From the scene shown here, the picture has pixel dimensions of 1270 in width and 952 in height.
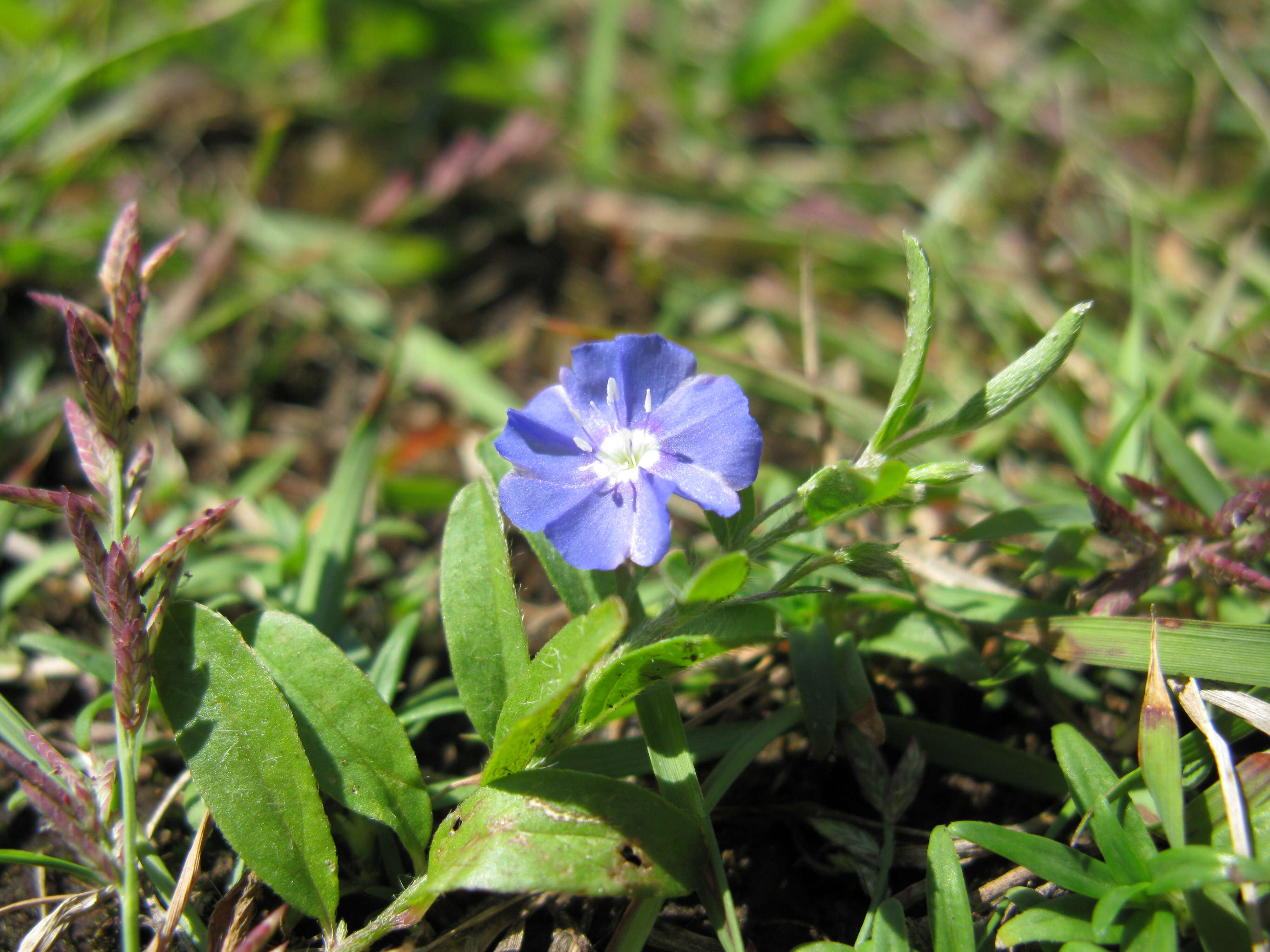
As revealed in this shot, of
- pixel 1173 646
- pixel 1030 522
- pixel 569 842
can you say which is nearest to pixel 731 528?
pixel 569 842

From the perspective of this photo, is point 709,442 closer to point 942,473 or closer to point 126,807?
point 942,473

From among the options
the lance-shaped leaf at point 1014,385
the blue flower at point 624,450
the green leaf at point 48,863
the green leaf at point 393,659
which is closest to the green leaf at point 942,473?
the lance-shaped leaf at point 1014,385

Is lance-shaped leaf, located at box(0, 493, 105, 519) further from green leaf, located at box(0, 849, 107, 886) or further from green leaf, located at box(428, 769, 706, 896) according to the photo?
green leaf, located at box(428, 769, 706, 896)

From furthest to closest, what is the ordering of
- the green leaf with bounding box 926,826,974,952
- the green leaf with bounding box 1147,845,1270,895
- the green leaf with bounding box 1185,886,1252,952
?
the green leaf with bounding box 926,826,974,952 < the green leaf with bounding box 1185,886,1252,952 < the green leaf with bounding box 1147,845,1270,895

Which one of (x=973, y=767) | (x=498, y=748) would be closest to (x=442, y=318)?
(x=498, y=748)

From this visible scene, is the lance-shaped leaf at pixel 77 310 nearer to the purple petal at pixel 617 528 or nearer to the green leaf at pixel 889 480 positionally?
the purple petal at pixel 617 528

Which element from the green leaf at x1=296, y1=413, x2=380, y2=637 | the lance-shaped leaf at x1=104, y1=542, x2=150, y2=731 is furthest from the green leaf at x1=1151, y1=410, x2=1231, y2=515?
the lance-shaped leaf at x1=104, y1=542, x2=150, y2=731
